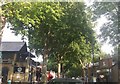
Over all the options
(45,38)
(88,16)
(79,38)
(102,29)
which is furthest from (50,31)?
(102,29)

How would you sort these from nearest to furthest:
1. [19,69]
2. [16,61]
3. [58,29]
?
[58,29] → [16,61] → [19,69]

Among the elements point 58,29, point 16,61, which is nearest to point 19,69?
point 16,61

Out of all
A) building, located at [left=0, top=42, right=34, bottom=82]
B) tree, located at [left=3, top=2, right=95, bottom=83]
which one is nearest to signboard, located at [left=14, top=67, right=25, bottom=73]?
building, located at [left=0, top=42, right=34, bottom=82]

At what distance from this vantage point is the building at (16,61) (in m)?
18.5

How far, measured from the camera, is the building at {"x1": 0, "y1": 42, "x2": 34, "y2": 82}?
730 inches

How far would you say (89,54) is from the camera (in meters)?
19.8

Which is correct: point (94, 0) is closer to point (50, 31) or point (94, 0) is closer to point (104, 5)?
point (104, 5)

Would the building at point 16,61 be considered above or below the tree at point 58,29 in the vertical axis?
below

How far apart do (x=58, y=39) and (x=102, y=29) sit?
5.23 metres

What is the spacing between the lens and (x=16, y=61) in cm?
1923

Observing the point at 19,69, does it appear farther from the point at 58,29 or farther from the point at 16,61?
the point at 58,29

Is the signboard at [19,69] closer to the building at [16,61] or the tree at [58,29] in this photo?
the building at [16,61]

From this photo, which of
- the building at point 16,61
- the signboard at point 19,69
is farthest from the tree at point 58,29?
the signboard at point 19,69

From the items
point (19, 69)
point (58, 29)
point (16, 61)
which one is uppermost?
point (58, 29)
